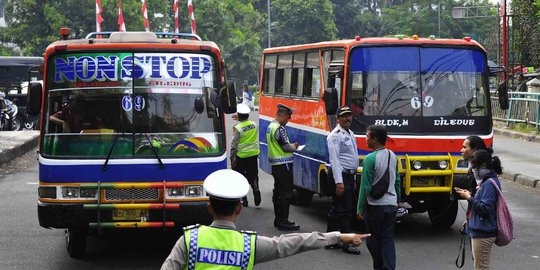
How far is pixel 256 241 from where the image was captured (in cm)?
426

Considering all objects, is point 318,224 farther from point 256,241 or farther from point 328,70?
point 256,241

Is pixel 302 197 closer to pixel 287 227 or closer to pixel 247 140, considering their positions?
pixel 247 140

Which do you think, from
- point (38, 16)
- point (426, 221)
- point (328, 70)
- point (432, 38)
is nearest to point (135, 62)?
point (328, 70)

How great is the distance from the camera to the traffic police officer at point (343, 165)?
1011cm

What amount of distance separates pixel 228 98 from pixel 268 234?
7.89ft

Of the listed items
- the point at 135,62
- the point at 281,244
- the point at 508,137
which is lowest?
the point at 508,137

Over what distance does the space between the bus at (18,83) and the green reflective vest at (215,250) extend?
28.2 metres

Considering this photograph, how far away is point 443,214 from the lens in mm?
12172

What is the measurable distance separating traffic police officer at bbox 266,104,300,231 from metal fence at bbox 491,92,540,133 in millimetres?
16244

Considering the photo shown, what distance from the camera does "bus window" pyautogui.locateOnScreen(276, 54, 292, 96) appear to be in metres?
14.9

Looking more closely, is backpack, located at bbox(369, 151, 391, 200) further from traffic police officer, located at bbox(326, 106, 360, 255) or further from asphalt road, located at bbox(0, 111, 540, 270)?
traffic police officer, located at bbox(326, 106, 360, 255)

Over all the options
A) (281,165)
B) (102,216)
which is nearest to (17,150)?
(281,165)

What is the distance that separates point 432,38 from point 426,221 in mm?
2700

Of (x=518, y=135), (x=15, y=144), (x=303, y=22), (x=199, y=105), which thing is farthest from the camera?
(x=303, y=22)
